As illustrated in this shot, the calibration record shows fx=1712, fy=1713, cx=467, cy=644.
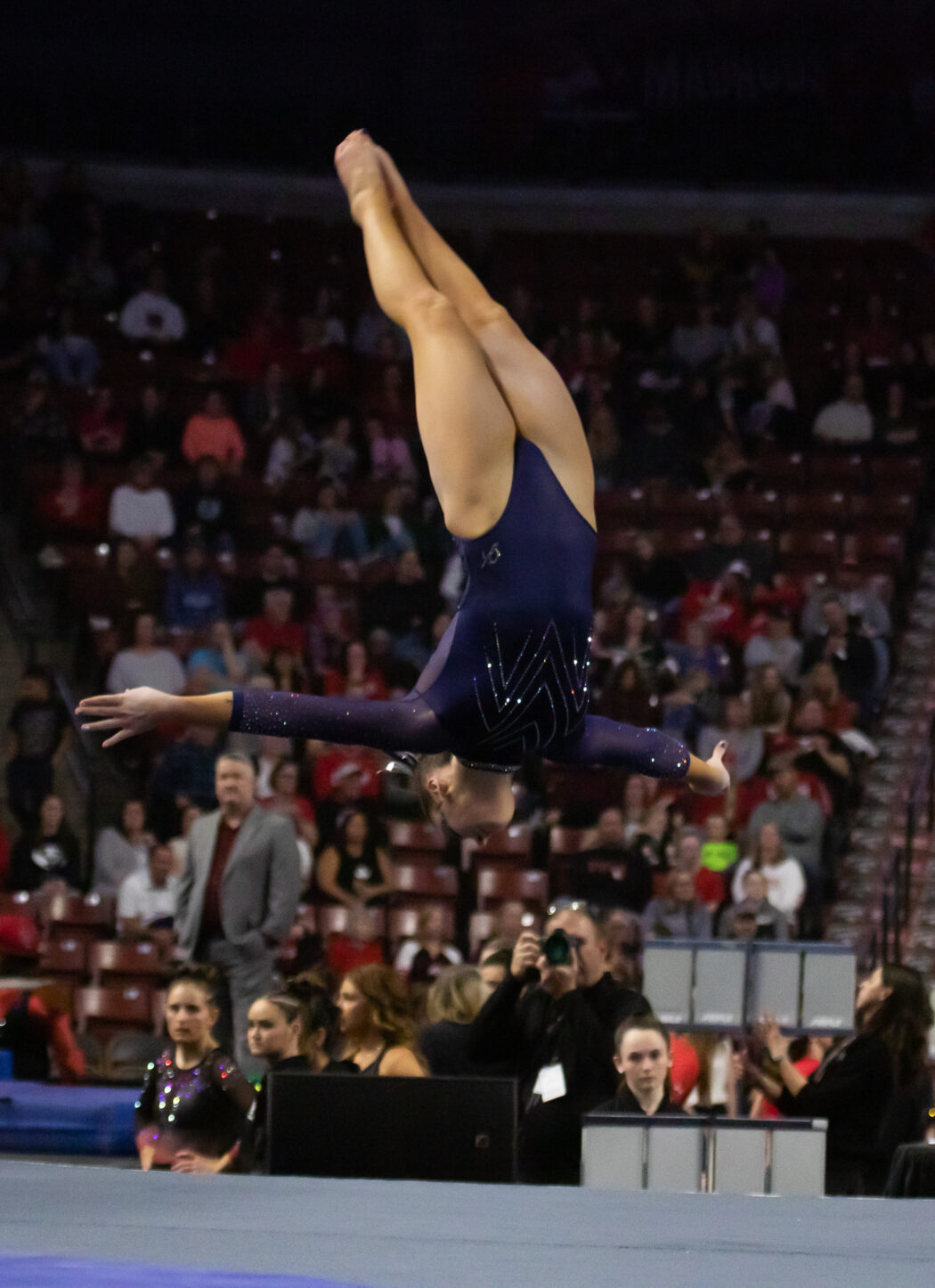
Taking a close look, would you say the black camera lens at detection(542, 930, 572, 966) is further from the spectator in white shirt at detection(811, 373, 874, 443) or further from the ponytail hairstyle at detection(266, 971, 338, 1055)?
A: the spectator in white shirt at detection(811, 373, 874, 443)

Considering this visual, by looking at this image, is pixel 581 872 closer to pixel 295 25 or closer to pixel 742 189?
pixel 742 189

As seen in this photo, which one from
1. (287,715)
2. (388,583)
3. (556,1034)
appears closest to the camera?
(287,715)

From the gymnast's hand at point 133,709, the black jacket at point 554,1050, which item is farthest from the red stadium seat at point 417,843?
the gymnast's hand at point 133,709

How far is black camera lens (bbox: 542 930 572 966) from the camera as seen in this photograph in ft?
16.3

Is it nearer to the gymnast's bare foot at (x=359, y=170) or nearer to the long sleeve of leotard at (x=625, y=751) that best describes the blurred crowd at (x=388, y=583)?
the long sleeve of leotard at (x=625, y=751)

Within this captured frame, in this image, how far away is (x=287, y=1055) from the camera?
5102 mm

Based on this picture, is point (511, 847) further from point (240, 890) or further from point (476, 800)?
point (476, 800)

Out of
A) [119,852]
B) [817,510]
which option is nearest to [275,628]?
[119,852]

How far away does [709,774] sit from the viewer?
14.0 ft

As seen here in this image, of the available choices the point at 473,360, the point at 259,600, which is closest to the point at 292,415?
the point at 259,600

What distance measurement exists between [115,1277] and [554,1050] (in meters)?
2.29

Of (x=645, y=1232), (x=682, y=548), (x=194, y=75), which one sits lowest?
(x=645, y=1232)

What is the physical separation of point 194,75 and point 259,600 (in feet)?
21.1

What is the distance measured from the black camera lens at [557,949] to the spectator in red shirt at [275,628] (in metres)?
4.63
